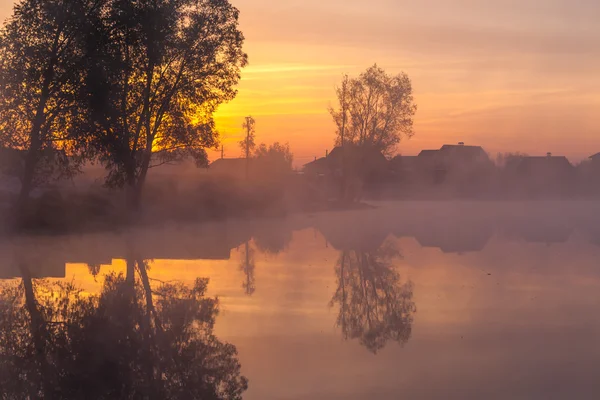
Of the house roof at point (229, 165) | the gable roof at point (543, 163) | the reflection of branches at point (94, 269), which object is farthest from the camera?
the house roof at point (229, 165)

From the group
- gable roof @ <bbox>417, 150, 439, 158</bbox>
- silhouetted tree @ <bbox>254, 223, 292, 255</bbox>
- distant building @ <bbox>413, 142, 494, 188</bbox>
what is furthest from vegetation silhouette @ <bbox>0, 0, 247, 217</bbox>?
gable roof @ <bbox>417, 150, 439, 158</bbox>

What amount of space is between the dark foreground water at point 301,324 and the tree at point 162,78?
10.1 m

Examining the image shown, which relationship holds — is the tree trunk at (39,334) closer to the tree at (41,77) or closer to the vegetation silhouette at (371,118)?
the tree at (41,77)

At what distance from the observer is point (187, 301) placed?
13250mm

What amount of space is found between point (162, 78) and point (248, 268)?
18.6 m

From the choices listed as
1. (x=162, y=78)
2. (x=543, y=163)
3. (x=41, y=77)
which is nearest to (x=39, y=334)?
(x=41, y=77)

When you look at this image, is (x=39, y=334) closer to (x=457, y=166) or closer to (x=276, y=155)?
(x=457, y=166)

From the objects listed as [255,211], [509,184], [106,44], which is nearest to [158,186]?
[255,211]

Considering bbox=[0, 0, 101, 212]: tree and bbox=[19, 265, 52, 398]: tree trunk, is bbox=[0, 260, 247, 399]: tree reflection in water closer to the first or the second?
bbox=[19, 265, 52, 398]: tree trunk

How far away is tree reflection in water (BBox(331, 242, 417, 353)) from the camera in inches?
416

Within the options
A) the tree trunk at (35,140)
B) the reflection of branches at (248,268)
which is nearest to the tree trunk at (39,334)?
the reflection of branches at (248,268)

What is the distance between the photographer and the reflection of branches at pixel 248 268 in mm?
15192

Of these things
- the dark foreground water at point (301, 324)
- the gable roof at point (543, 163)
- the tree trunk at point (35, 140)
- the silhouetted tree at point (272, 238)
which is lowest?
the dark foreground water at point (301, 324)

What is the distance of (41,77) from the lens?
2833cm
